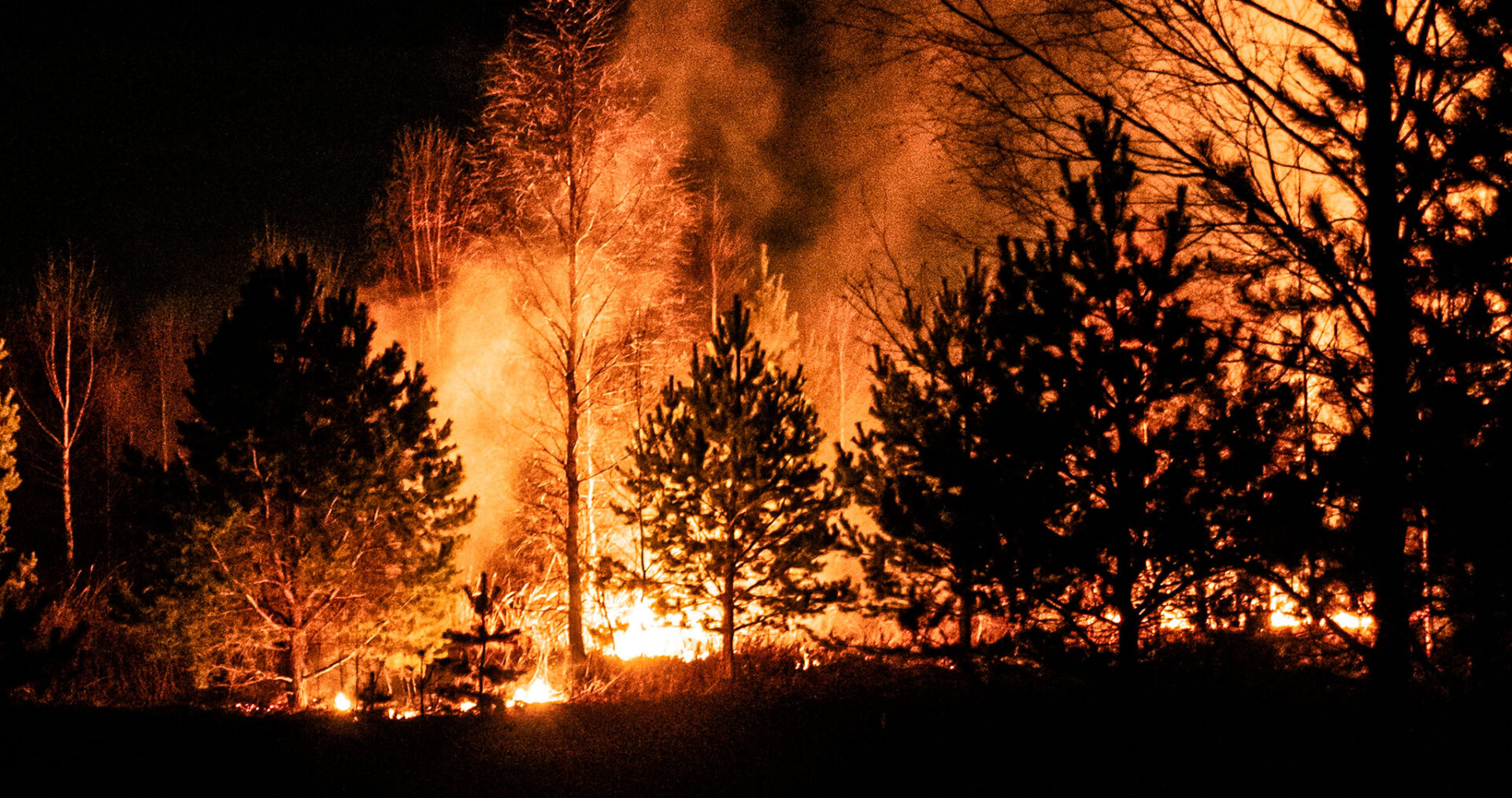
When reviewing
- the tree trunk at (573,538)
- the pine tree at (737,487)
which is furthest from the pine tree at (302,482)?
the pine tree at (737,487)

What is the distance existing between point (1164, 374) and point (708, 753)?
501 cm

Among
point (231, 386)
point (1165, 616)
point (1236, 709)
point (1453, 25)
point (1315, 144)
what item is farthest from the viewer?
point (231, 386)

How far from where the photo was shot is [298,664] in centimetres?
1449

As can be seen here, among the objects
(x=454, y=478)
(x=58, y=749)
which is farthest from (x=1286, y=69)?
(x=454, y=478)

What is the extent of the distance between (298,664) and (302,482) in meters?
2.81

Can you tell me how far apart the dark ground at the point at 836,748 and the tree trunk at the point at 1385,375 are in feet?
1.24

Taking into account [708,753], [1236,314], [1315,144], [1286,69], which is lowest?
[708,753]

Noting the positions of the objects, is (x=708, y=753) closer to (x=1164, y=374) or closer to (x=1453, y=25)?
(x=1164, y=374)

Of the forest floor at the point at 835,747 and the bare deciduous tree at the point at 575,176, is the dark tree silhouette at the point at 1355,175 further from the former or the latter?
the bare deciduous tree at the point at 575,176

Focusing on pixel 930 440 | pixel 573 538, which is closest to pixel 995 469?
pixel 930 440

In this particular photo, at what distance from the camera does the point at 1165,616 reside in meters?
5.93

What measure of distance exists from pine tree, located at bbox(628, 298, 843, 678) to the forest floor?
171 inches

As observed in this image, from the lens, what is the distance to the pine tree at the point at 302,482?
47.4ft

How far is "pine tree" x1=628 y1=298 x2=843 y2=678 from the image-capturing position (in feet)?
46.4
